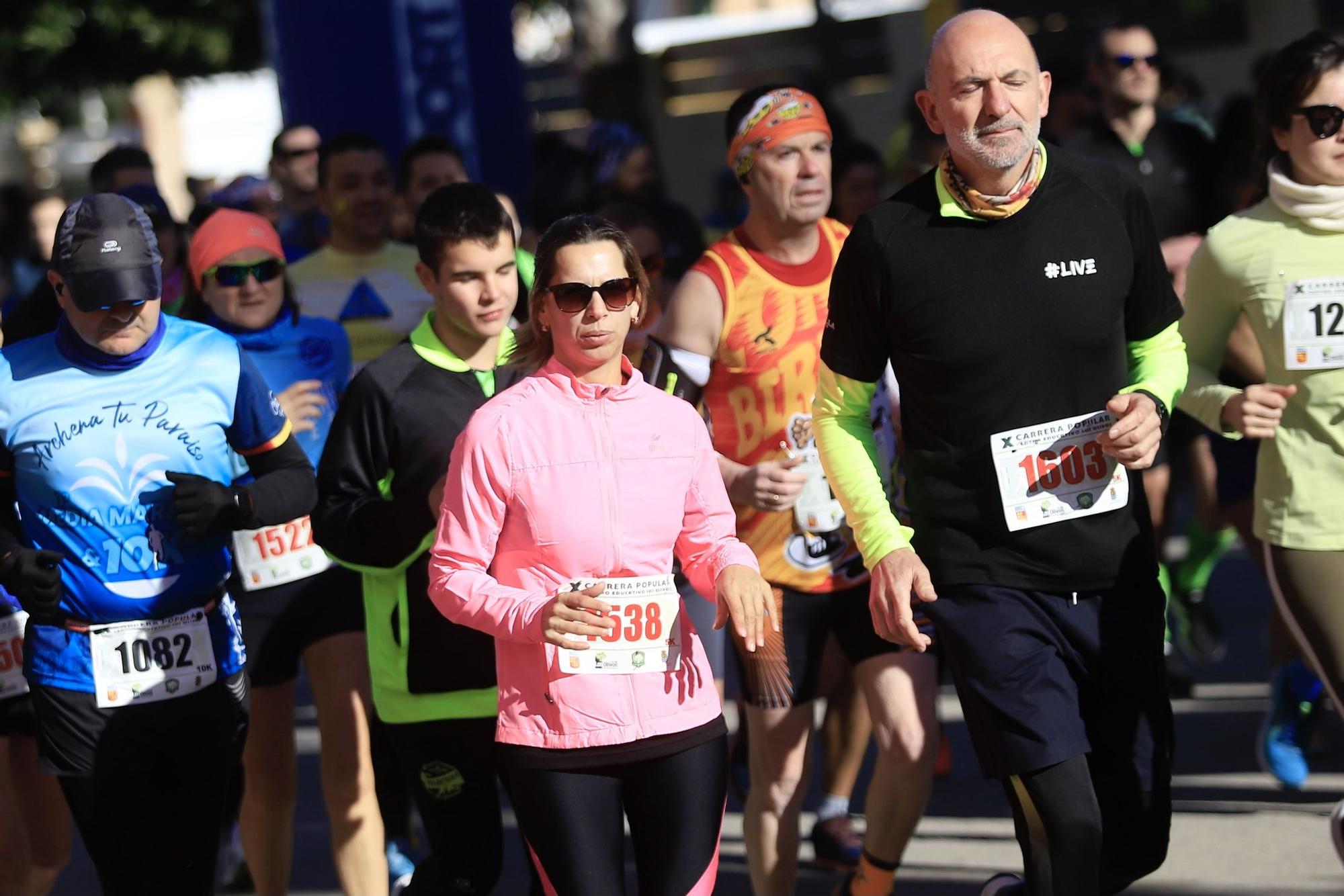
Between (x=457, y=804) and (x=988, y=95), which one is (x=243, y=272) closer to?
(x=457, y=804)

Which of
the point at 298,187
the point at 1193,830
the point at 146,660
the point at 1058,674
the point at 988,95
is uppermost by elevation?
the point at 988,95

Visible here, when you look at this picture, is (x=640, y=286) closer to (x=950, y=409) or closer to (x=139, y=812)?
(x=950, y=409)

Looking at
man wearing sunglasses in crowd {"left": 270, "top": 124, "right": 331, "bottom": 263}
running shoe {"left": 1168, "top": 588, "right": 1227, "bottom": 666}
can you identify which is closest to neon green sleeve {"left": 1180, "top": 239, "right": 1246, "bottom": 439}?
running shoe {"left": 1168, "top": 588, "right": 1227, "bottom": 666}

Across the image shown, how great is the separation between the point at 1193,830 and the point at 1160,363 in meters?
2.34

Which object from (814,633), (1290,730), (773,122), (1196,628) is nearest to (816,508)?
(814,633)

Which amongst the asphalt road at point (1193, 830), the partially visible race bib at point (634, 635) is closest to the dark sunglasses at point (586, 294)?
the partially visible race bib at point (634, 635)

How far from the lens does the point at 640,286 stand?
423 centimetres

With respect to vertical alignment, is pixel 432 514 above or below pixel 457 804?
above

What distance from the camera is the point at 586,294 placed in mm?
4086

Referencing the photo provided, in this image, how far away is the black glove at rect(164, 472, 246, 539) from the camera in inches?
175

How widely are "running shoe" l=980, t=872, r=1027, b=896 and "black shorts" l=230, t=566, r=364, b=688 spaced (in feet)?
6.70

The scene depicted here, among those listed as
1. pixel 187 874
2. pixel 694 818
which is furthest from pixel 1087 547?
pixel 187 874

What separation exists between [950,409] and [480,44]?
8180 mm

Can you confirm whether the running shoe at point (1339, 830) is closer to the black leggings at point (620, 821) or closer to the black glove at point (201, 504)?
the black leggings at point (620, 821)
